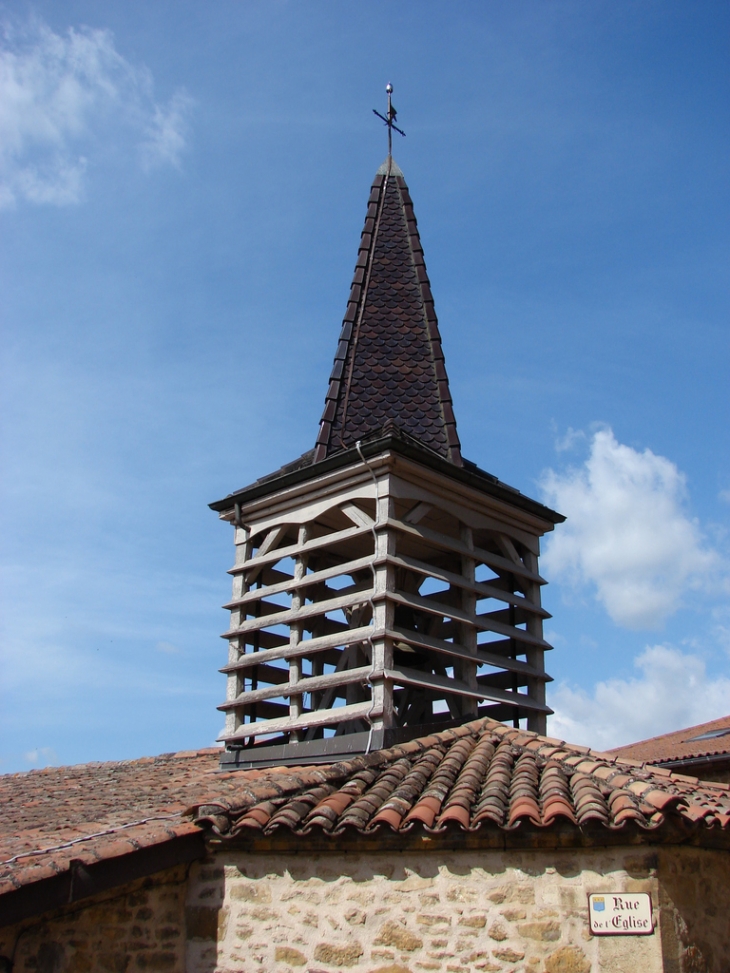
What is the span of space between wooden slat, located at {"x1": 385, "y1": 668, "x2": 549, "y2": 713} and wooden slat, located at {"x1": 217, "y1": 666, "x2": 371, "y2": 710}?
31 centimetres

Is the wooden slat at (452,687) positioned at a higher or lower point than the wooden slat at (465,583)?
lower

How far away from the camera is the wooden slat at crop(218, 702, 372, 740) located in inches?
347

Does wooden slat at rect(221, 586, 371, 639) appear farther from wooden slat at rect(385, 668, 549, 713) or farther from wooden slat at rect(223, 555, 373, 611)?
wooden slat at rect(385, 668, 549, 713)

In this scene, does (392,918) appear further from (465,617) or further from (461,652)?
(465,617)

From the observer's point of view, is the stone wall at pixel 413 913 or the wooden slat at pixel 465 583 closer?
the stone wall at pixel 413 913

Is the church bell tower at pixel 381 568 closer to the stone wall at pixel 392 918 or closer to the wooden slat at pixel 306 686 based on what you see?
the wooden slat at pixel 306 686

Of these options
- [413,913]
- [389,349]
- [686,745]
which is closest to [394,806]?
[413,913]

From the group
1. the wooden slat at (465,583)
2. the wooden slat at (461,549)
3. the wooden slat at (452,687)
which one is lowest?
the wooden slat at (452,687)

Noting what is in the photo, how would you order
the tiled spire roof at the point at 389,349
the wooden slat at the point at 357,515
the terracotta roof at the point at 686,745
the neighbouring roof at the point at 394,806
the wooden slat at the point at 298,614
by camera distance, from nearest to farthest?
1. the neighbouring roof at the point at 394,806
2. the wooden slat at the point at 298,614
3. the wooden slat at the point at 357,515
4. the tiled spire roof at the point at 389,349
5. the terracotta roof at the point at 686,745

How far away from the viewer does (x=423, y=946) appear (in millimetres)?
6398

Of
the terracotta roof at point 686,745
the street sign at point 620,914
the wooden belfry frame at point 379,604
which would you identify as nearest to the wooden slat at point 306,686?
the wooden belfry frame at point 379,604

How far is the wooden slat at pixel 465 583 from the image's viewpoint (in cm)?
927

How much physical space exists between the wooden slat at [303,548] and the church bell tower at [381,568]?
2cm

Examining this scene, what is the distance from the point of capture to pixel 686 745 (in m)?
15.3
